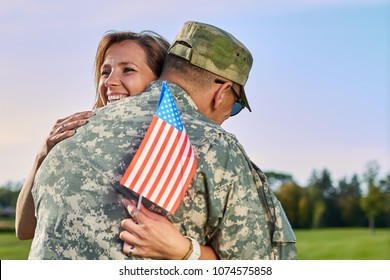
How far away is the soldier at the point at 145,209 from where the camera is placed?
3.61 m

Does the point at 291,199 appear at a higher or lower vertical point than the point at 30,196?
lower

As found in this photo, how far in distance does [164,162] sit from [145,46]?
1.54 m

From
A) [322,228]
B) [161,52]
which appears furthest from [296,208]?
[161,52]

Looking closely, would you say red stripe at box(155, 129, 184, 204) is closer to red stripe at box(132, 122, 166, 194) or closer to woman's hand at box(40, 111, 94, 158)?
red stripe at box(132, 122, 166, 194)

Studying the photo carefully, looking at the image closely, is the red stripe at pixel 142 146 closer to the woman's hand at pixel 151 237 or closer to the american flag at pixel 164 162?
the american flag at pixel 164 162

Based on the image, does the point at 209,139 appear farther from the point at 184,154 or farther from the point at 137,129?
the point at 137,129

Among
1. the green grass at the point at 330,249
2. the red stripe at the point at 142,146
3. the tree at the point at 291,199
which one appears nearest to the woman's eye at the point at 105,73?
the red stripe at the point at 142,146

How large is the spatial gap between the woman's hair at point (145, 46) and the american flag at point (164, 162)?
1381 mm

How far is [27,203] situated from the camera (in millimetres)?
→ 4535

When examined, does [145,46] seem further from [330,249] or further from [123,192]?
[330,249]

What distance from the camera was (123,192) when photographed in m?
3.67

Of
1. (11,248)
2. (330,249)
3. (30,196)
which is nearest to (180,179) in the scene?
(30,196)

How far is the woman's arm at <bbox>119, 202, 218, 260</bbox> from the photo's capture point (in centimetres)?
359
